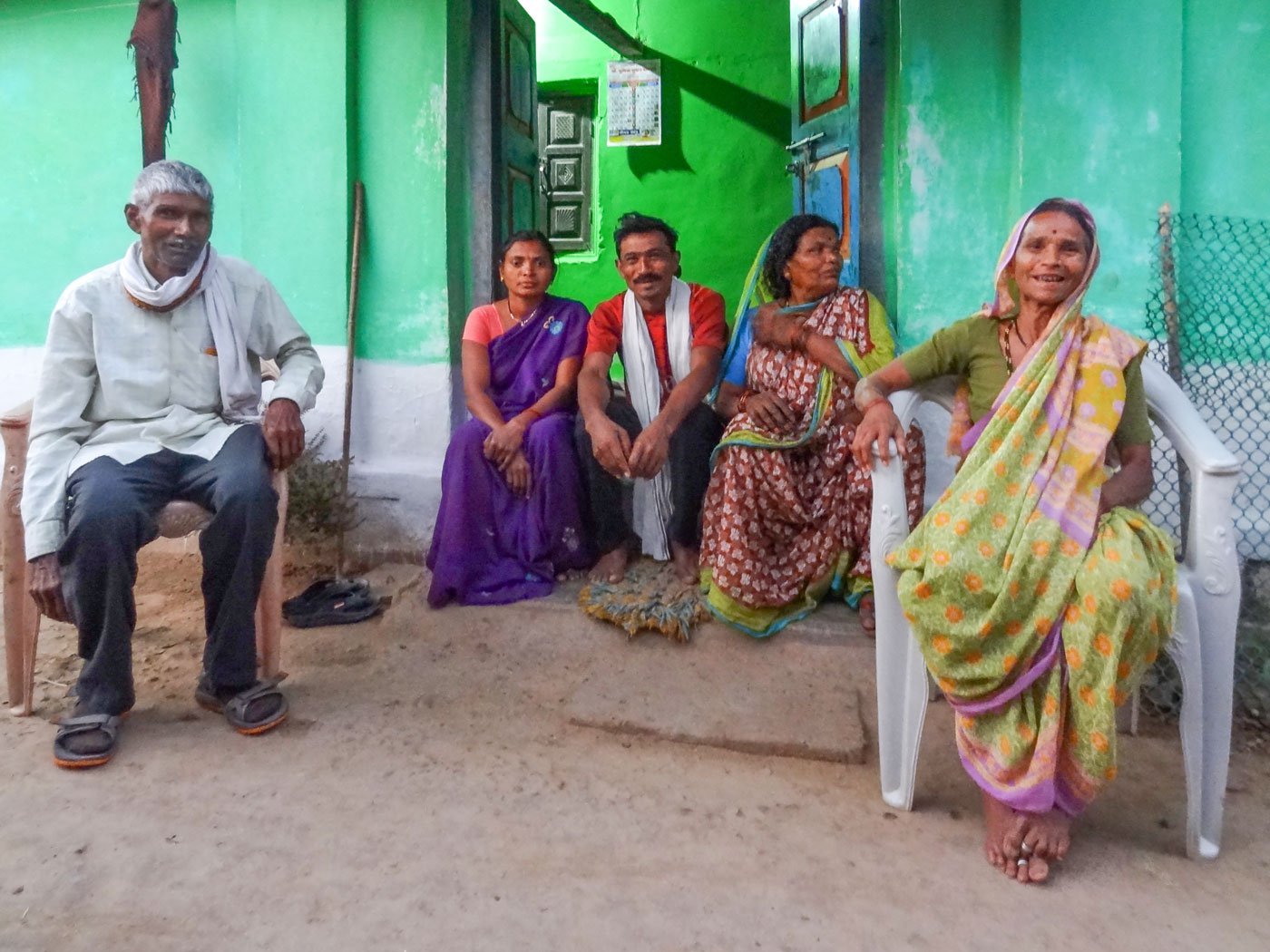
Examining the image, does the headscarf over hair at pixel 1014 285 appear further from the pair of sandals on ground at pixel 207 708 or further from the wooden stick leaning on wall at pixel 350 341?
the wooden stick leaning on wall at pixel 350 341

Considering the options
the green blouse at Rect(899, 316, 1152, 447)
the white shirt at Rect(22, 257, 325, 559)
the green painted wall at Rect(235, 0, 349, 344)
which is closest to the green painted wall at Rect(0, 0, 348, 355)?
the green painted wall at Rect(235, 0, 349, 344)

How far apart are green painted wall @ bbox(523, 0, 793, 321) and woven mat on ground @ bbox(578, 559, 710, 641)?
3742 millimetres

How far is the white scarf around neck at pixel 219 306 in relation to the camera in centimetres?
268

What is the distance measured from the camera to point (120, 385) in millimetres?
2672

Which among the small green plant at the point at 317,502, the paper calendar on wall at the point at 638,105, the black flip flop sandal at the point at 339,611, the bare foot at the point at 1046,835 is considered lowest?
the bare foot at the point at 1046,835

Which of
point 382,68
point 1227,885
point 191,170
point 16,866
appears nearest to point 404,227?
point 382,68

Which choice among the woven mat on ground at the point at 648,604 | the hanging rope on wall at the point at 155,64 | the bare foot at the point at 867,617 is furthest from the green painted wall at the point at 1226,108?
the hanging rope on wall at the point at 155,64

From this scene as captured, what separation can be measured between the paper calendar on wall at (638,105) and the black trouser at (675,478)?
3.66m

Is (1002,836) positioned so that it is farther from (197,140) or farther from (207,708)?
(197,140)

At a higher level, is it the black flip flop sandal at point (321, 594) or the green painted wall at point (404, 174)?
the green painted wall at point (404, 174)

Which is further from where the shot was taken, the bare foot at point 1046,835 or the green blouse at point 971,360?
the green blouse at point 971,360

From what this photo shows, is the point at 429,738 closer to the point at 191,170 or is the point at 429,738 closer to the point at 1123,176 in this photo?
the point at 191,170

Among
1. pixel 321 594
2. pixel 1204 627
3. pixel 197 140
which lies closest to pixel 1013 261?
pixel 1204 627

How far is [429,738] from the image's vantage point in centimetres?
255
